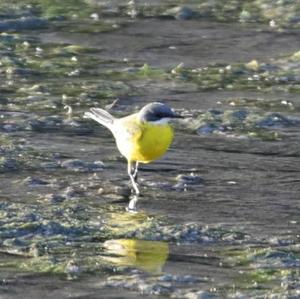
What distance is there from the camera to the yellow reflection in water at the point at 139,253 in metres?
8.09

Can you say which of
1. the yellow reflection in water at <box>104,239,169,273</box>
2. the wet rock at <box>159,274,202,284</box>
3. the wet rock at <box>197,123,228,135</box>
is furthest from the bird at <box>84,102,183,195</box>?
the wet rock at <box>159,274,202,284</box>

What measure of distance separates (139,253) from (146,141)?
177cm

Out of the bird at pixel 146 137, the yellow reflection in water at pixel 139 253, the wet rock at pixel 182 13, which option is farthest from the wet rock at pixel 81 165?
the wet rock at pixel 182 13

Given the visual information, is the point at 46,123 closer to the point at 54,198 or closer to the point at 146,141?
the point at 146,141

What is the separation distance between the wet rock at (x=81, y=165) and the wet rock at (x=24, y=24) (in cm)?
549

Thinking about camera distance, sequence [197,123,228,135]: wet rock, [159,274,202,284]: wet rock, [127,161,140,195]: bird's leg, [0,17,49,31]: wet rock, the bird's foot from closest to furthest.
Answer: [159,274,202,284]: wet rock, the bird's foot, [127,161,140,195]: bird's leg, [197,123,228,135]: wet rock, [0,17,49,31]: wet rock

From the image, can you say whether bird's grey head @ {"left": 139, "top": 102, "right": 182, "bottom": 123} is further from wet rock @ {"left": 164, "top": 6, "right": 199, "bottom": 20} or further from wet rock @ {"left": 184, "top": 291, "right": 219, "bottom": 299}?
wet rock @ {"left": 164, "top": 6, "right": 199, "bottom": 20}

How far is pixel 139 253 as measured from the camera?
27.4 ft

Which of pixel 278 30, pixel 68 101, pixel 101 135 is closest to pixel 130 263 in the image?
pixel 101 135

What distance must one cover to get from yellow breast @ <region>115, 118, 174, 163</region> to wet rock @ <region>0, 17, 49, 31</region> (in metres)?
5.88

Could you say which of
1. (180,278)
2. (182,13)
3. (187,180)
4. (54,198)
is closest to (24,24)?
(182,13)

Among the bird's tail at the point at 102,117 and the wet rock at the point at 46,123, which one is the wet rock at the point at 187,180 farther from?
the wet rock at the point at 46,123

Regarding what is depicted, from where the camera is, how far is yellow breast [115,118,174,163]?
995cm

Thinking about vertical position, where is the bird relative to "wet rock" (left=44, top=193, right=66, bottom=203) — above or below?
above
